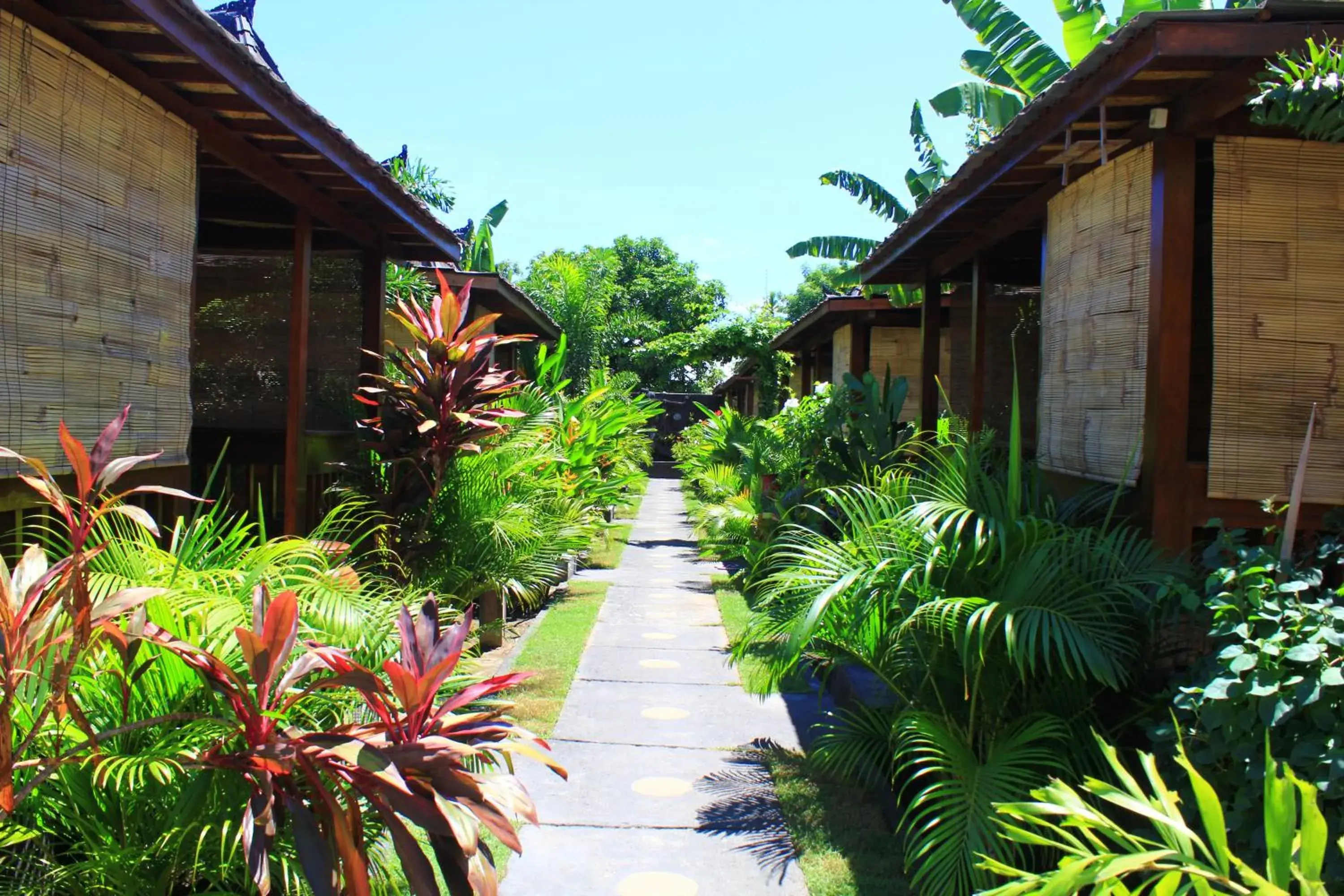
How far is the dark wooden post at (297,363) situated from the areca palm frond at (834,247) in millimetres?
10873

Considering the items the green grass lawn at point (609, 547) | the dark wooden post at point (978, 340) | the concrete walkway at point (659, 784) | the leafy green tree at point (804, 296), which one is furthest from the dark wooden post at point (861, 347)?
the leafy green tree at point (804, 296)

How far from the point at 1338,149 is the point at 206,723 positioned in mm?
4816

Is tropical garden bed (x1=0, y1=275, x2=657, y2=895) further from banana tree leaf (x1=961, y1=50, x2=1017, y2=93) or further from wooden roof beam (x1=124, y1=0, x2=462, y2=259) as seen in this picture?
banana tree leaf (x1=961, y1=50, x2=1017, y2=93)

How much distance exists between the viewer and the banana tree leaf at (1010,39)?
1055cm

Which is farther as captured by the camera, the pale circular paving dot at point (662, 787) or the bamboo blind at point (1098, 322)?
the bamboo blind at point (1098, 322)

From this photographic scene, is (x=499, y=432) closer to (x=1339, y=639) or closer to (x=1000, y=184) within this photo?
(x=1000, y=184)

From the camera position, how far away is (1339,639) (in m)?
2.65

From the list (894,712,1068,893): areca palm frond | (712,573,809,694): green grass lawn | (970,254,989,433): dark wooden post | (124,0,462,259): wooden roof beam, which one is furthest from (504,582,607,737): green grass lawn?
(970,254,989,433): dark wooden post

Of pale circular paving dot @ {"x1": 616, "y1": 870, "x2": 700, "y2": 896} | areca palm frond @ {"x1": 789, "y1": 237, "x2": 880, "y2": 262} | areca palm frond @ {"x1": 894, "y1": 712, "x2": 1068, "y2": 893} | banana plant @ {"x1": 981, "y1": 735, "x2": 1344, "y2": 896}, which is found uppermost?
areca palm frond @ {"x1": 789, "y1": 237, "x2": 880, "y2": 262}

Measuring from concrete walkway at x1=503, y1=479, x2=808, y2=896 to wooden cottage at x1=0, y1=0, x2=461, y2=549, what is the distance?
7.73 feet

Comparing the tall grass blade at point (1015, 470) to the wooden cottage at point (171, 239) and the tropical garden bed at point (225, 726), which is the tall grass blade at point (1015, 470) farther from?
the wooden cottage at point (171, 239)

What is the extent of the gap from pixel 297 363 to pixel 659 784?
12.0ft

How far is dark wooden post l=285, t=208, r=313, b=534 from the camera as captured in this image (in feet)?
21.2

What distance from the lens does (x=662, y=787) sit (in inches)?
176
